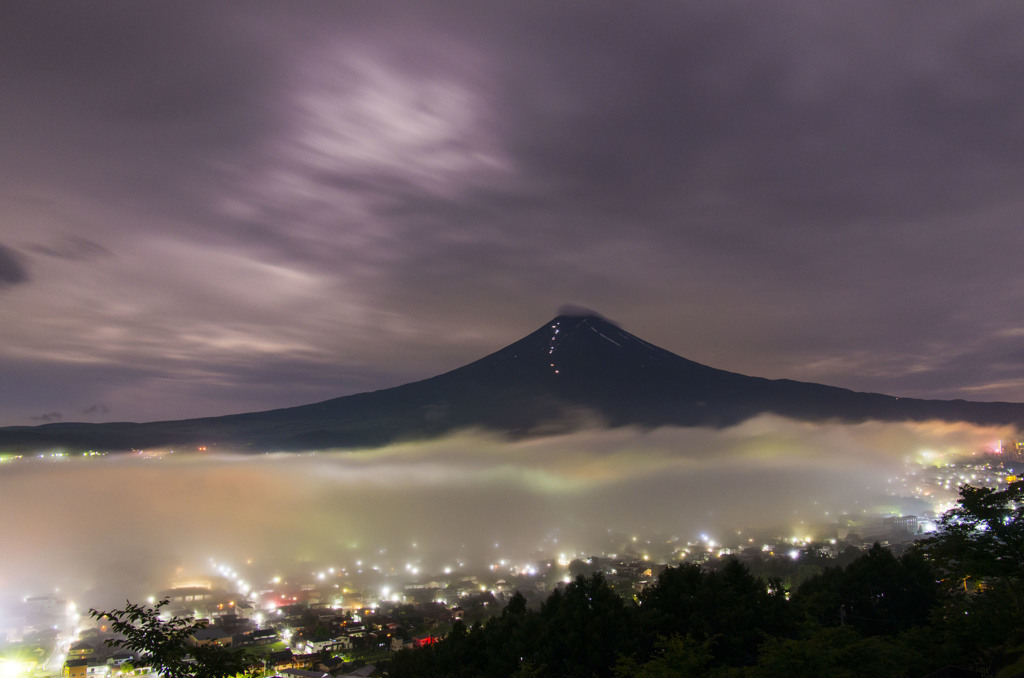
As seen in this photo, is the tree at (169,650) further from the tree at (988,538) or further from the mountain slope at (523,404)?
the mountain slope at (523,404)

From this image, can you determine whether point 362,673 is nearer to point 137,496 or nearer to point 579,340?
point 137,496

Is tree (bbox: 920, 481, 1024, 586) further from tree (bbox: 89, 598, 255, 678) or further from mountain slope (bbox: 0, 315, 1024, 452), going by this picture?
mountain slope (bbox: 0, 315, 1024, 452)

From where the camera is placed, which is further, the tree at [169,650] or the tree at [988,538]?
the tree at [988,538]

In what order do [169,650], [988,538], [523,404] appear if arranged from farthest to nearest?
[523,404] < [988,538] < [169,650]

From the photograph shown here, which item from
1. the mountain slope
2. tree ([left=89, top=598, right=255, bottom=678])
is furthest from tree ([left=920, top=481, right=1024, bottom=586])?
the mountain slope

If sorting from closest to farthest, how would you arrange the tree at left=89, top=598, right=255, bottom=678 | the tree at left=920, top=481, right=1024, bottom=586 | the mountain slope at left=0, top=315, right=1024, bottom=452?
the tree at left=89, top=598, right=255, bottom=678 → the tree at left=920, top=481, right=1024, bottom=586 → the mountain slope at left=0, top=315, right=1024, bottom=452

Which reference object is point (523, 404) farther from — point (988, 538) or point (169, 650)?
point (169, 650)

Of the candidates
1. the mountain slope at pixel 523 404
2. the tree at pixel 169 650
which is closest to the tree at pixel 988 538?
the tree at pixel 169 650

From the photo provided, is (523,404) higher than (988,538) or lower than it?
higher

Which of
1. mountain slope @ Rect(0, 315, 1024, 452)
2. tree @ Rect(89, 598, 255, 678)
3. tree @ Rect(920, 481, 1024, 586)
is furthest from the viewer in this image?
mountain slope @ Rect(0, 315, 1024, 452)

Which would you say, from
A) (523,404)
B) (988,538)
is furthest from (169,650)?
(523,404)
